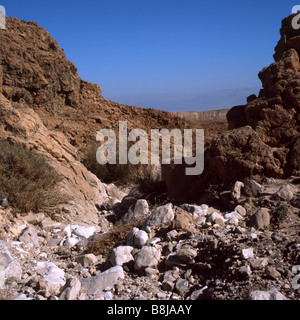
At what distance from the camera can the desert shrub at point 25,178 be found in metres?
4.99

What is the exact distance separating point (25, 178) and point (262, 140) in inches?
134

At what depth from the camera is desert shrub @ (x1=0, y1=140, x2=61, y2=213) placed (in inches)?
196

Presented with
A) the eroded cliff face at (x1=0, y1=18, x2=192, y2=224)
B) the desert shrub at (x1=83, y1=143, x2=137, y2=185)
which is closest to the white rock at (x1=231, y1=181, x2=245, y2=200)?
the eroded cliff face at (x1=0, y1=18, x2=192, y2=224)

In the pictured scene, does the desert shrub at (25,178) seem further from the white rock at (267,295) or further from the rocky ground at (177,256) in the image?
the white rock at (267,295)

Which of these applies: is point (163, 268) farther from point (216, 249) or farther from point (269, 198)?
point (269, 198)

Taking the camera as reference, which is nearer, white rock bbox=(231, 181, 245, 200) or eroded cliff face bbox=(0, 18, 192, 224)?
white rock bbox=(231, 181, 245, 200)

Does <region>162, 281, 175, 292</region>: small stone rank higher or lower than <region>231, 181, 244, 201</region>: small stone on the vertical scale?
lower

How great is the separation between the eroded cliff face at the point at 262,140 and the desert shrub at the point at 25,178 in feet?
6.11

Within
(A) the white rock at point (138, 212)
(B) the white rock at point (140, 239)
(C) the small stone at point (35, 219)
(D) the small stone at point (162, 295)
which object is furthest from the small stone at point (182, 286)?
(C) the small stone at point (35, 219)

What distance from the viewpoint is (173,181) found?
227 inches

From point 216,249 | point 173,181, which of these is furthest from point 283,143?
point 216,249

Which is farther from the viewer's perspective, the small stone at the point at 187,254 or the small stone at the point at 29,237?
the small stone at the point at 29,237

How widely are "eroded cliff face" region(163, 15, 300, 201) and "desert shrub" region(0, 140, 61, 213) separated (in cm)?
186

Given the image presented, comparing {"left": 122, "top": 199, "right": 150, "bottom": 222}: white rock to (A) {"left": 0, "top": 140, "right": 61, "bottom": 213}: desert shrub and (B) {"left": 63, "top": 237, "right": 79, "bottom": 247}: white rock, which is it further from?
(A) {"left": 0, "top": 140, "right": 61, "bottom": 213}: desert shrub
